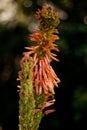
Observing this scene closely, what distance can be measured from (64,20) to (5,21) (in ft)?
3.92

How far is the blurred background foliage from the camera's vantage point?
371 inches

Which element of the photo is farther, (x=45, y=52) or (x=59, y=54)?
(x=59, y=54)

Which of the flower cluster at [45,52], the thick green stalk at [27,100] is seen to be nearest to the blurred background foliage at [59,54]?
the flower cluster at [45,52]

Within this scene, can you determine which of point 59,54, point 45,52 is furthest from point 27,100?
point 59,54

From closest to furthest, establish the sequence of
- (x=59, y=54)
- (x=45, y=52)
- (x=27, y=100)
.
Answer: (x=27, y=100)
(x=45, y=52)
(x=59, y=54)

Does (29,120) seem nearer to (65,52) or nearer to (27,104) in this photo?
(27,104)

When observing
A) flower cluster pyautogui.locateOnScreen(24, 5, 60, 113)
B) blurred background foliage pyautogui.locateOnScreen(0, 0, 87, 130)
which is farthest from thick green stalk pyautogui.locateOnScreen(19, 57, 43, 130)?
blurred background foliage pyautogui.locateOnScreen(0, 0, 87, 130)

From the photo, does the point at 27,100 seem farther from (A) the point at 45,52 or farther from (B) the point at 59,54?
(B) the point at 59,54

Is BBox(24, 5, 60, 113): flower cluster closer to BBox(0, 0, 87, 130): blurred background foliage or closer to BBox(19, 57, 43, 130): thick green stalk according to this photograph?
BBox(19, 57, 43, 130): thick green stalk

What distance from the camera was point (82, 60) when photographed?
362 inches

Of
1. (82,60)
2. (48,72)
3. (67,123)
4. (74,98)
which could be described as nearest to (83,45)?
(82,60)

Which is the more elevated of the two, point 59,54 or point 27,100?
point 59,54

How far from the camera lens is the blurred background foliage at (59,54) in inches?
371

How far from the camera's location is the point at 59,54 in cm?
970
